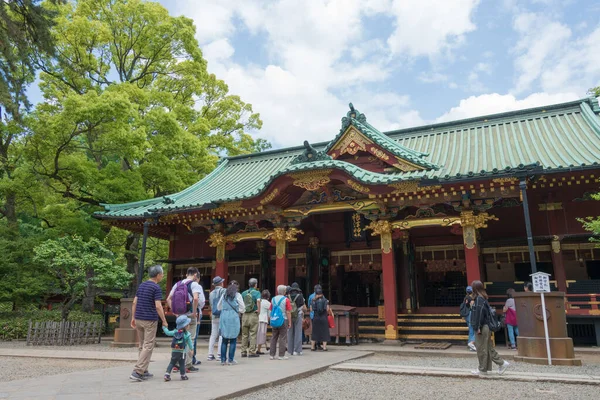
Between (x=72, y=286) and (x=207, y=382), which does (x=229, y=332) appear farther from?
(x=72, y=286)

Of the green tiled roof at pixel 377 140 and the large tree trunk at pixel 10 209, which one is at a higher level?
the green tiled roof at pixel 377 140

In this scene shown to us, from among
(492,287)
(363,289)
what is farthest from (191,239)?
(492,287)

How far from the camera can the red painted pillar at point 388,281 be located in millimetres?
12594

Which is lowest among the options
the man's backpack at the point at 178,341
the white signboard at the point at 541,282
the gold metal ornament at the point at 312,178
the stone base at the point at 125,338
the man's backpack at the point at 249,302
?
the stone base at the point at 125,338

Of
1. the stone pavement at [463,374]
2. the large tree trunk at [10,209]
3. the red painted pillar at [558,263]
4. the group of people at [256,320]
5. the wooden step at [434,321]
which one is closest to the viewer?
the stone pavement at [463,374]

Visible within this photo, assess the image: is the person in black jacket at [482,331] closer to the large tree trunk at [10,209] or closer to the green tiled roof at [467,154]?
the green tiled roof at [467,154]

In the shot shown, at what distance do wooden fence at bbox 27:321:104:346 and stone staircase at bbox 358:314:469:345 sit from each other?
933 cm

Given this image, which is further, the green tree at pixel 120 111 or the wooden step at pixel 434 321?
the green tree at pixel 120 111

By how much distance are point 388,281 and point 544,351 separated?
4855mm

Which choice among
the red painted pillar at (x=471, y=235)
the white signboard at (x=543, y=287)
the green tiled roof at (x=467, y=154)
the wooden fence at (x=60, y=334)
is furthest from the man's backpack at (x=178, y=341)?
the wooden fence at (x=60, y=334)

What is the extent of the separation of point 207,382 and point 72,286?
440 inches

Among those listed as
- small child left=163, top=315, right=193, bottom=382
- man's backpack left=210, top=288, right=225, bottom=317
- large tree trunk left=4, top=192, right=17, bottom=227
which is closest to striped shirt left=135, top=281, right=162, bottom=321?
small child left=163, top=315, right=193, bottom=382

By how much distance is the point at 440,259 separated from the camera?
15289mm

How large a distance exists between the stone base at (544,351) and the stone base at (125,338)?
1078cm
